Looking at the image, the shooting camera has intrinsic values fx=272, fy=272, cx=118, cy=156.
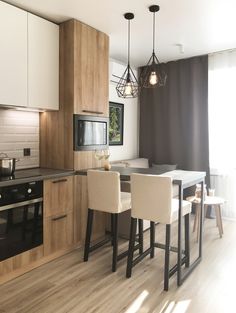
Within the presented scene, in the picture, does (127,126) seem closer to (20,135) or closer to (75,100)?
(75,100)

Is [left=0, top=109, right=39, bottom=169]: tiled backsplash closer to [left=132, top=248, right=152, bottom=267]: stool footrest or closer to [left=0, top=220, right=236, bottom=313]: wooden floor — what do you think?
[left=0, top=220, right=236, bottom=313]: wooden floor

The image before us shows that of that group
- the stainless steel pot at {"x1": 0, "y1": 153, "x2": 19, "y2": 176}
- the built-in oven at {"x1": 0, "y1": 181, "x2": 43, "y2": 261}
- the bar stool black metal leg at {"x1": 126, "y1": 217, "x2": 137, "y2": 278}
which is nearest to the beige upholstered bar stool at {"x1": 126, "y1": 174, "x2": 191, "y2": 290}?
the bar stool black metal leg at {"x1": 126, "y1": 217, "x2": 137, "y2": 278}

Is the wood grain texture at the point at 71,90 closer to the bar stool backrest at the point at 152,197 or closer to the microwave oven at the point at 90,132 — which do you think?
the microwave oven at the point at 90,132

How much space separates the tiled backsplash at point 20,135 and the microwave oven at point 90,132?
1.90 feet

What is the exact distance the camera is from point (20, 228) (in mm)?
2541

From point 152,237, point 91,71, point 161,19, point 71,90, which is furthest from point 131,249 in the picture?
point 161,19

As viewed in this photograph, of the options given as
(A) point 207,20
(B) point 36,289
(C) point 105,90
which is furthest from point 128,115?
(B) point 36,289

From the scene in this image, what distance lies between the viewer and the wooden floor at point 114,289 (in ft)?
6.90

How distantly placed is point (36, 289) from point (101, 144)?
1.82 m

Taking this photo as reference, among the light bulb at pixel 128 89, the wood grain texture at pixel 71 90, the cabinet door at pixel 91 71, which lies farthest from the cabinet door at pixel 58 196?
the light bulb at pixel 128 89

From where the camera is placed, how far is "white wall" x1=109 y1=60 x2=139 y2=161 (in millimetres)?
4527

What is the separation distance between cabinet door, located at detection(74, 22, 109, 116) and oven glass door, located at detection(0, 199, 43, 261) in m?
1.21

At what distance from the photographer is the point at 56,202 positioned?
2.86 metres

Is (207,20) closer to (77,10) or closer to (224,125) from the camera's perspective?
(77,10)
